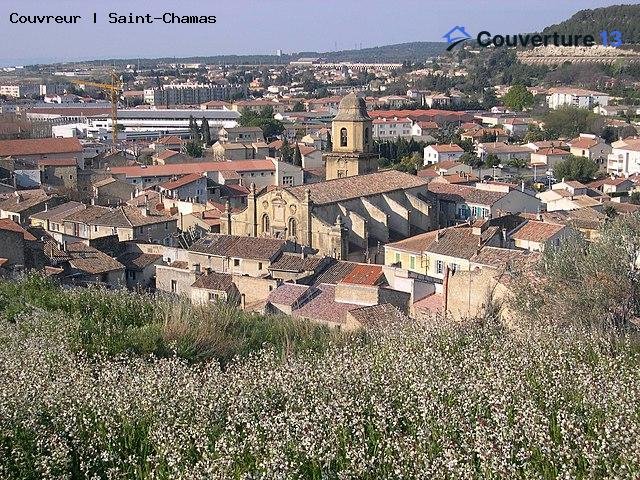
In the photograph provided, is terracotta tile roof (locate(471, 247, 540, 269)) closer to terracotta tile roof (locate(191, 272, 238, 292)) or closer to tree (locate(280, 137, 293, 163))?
terracotta tile roof (locate(191, 272, 238, 292))

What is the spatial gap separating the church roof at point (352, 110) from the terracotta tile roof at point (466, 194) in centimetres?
404

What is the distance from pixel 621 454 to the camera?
7.34 metres

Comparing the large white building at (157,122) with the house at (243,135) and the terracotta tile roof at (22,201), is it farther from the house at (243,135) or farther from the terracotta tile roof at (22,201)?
the terracotta tile roof at (22,201)

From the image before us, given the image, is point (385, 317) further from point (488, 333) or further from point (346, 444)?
point (346, 444)

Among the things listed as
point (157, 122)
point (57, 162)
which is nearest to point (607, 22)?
point (157, 122)

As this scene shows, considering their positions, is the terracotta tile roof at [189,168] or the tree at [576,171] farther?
the tree at [576,171]

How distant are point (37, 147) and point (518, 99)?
59063 mm

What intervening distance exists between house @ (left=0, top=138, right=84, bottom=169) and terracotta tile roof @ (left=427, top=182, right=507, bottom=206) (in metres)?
27.0

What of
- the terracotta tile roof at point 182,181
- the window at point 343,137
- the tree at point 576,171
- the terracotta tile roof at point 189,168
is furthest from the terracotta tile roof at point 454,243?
the tree at point 576,171

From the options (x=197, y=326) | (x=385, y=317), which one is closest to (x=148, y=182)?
(x=385, y=317)

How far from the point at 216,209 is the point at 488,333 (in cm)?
2377

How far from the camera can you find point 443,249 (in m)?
24.6

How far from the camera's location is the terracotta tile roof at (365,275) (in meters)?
21.1

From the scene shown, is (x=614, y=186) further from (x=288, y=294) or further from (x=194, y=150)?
(x=194, y=150)
